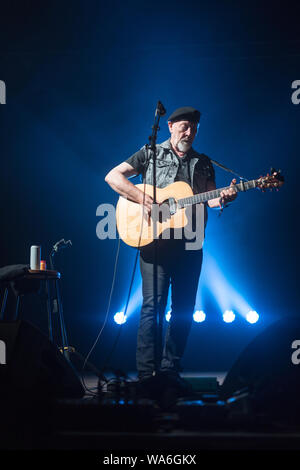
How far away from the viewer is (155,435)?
1.36 metres

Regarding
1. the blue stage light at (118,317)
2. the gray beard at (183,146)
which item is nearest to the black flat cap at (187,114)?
the gray beard at (183,146)

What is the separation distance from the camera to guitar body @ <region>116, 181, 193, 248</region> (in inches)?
111

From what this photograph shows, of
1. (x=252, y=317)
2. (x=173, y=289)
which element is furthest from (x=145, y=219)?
(x=252, y=317)

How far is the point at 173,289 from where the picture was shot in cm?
278

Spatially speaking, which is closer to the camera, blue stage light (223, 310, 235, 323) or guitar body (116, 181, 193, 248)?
guitar body (116, 181, 193, 248)

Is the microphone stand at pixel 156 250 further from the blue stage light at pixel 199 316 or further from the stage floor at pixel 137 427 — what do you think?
the blue stage light at pixel 199 316

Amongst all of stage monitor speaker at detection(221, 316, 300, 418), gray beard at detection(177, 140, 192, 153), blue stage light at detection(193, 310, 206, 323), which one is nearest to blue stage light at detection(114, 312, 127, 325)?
blue stage light at detection(193, 310, 206, 323)

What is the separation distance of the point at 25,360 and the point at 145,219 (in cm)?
131

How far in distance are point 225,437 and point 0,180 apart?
393 cm

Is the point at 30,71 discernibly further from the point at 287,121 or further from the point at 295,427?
the point at 295,427

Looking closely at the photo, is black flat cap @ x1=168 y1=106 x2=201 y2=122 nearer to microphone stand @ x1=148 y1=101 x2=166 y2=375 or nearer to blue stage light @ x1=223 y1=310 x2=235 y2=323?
microphone stand @ x1=148 y1=101 x2=166 y2=375

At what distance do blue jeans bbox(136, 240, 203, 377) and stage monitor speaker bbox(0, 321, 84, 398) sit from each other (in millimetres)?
699

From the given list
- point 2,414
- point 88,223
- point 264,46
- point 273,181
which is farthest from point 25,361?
point 264,46

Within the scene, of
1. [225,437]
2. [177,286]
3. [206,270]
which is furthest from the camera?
[206,270]
